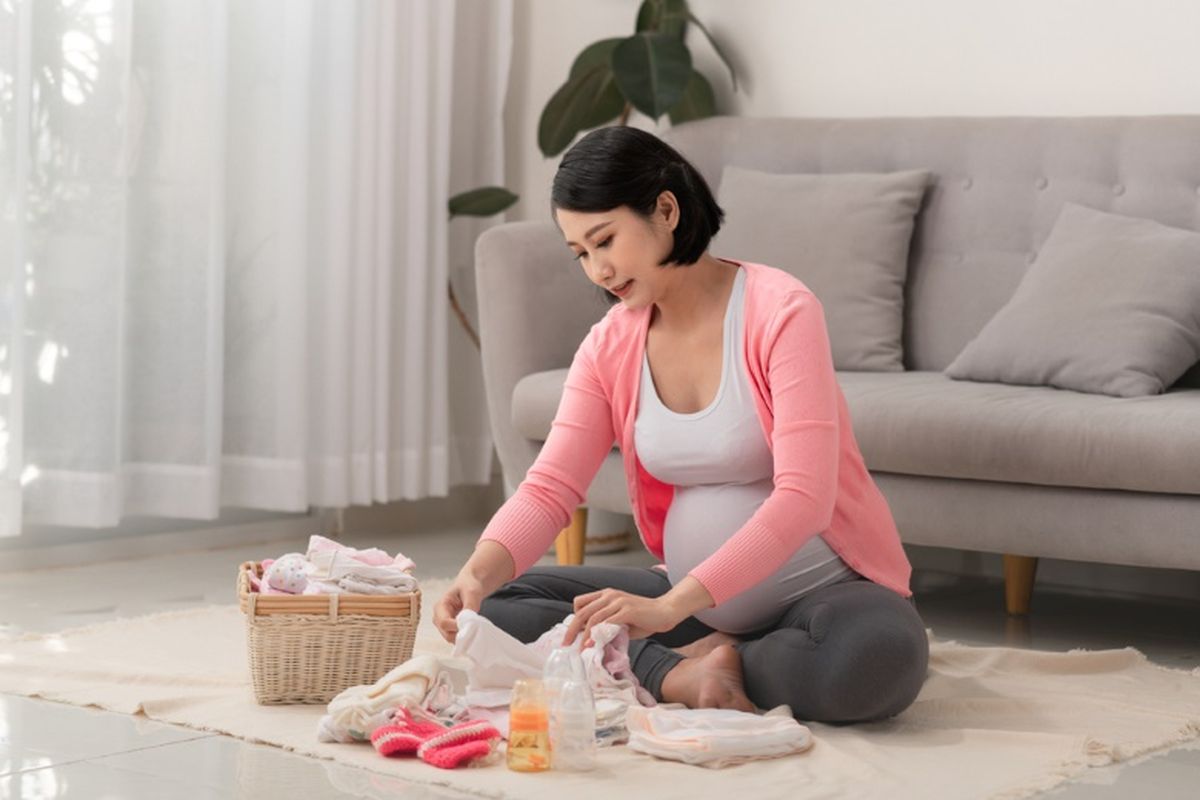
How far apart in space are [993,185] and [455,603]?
5.68ft

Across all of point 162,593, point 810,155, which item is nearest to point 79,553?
point 162,593

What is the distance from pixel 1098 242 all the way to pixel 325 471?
69.7 inches

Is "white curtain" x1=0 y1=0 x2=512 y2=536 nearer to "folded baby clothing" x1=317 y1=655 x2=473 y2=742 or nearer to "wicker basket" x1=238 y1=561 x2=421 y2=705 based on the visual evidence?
"wicker basket" x1=238 y1=561 x2=421 y2=705

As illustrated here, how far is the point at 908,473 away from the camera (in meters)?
2.97

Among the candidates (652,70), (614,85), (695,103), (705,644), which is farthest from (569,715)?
(614,85)

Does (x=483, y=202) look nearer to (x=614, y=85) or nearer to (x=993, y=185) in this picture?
(x=614, y=85)

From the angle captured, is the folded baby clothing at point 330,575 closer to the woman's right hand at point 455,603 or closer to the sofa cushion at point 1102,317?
the woman's right hand at point 455,603

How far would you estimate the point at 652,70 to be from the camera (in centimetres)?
393

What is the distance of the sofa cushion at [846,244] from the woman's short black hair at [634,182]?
1.24 m

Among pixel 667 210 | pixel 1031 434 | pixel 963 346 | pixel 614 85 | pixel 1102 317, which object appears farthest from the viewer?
pixel 614 85

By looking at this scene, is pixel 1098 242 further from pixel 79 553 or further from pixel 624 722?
pixel 79 553

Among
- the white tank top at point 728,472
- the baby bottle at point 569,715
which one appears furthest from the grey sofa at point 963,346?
the baby bottle at point 569,715

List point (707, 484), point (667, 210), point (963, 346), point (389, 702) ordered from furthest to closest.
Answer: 1. point (963, 346)
2. point (707, 484)
3. point (667, 210)
4. point (389, 702)

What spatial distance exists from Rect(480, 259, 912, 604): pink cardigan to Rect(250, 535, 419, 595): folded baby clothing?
0.51 ft
